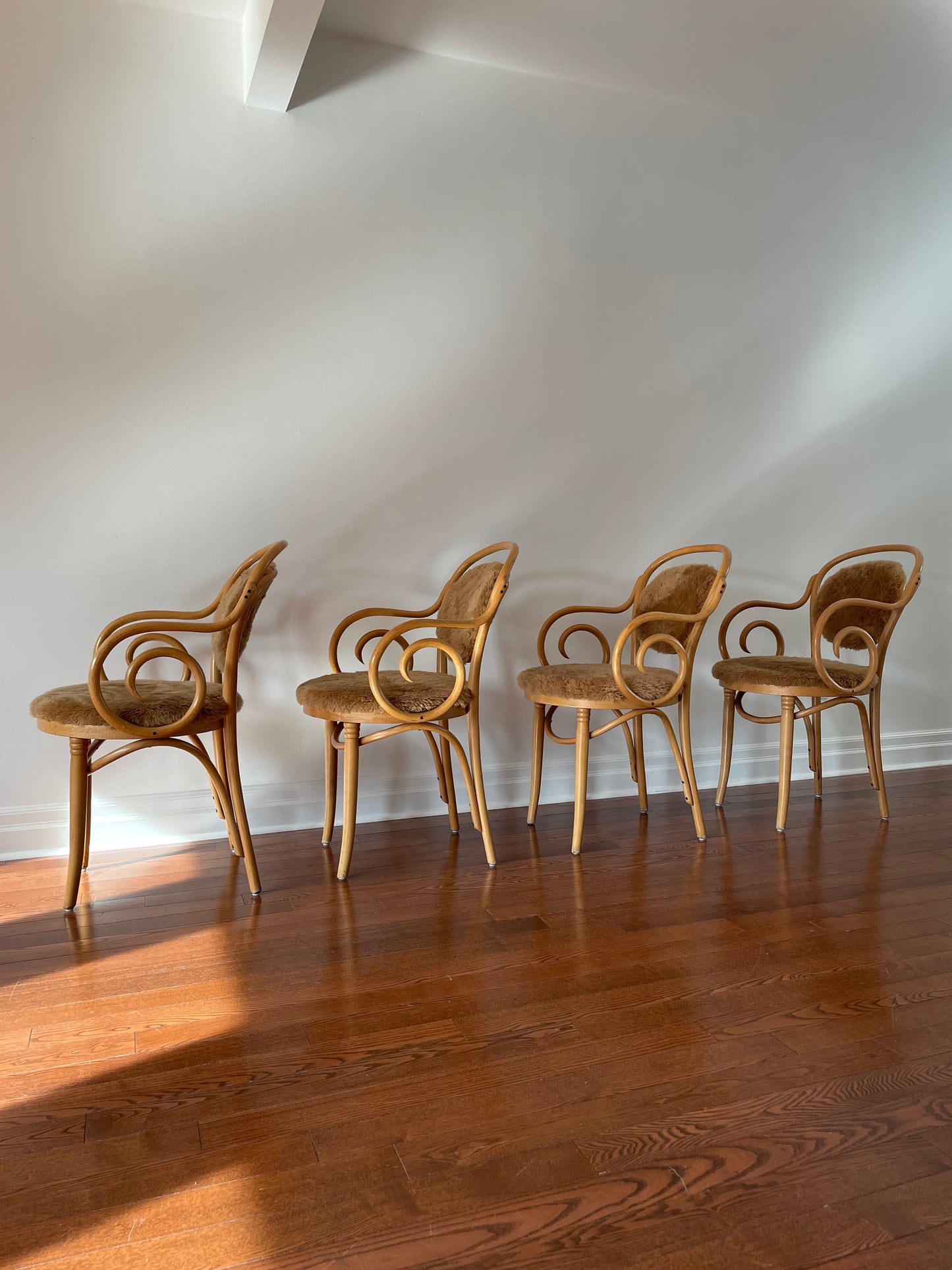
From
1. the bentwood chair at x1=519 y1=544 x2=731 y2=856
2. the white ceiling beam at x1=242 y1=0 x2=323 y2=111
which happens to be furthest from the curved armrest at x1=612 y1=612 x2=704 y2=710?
the white ceiling beam at x1=242 y1=0 x2=323 y2=111

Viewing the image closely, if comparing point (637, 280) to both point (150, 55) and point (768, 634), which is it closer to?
point (768, 634)

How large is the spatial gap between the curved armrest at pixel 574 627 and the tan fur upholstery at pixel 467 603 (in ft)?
1.31

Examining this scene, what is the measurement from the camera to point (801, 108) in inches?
136

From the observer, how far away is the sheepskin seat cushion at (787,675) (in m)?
3.01

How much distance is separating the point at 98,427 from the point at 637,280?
2.02 meters

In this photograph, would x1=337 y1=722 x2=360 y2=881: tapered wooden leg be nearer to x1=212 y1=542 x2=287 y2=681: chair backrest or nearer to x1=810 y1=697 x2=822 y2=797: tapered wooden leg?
x1=212 y1=542 x2=287 y2=681: chair backrest

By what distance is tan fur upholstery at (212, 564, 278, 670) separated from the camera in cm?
236

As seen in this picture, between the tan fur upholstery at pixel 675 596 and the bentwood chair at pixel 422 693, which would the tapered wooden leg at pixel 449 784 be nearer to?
the bentwood chair at pixel 422 693

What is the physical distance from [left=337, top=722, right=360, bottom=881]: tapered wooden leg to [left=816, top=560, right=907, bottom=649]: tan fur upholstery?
6.20 ft

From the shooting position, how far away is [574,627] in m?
3.18

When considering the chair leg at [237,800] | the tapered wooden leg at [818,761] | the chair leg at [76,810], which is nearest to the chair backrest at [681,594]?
the tapered wooden leg at [818,761]

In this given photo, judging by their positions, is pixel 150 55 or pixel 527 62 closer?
pixel 150 55

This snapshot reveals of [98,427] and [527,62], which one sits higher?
[527,62]

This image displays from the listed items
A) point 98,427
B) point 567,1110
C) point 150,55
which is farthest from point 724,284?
point 567,1110
